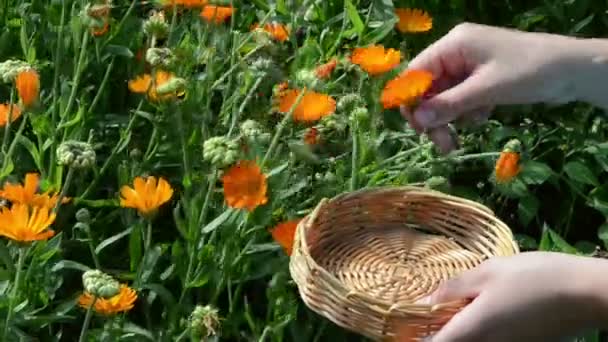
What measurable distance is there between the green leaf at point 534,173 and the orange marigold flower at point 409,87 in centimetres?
36

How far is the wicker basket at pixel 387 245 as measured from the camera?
122 centimetres

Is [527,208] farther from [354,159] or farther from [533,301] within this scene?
[533,301]

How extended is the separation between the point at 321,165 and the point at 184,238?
228 millimetres

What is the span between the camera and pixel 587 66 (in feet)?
4.54

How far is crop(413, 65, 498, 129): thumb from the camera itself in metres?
1.30

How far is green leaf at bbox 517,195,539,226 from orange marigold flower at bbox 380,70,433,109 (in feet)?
1.30

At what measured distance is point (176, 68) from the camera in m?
1.53

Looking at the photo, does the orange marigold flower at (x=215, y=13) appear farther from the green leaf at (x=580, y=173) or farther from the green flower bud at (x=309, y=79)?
the green leaf at (x=580, y=173)

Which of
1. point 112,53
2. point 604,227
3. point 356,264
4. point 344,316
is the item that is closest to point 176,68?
point 112,53

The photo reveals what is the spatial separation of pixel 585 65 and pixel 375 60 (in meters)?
0.26

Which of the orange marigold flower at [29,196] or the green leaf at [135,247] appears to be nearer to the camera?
the orange marigold flower at [29,196]

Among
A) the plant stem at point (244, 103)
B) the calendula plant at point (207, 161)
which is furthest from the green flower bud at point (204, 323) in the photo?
the plant stem at point (244, 103)

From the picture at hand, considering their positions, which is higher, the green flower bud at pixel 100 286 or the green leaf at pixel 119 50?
the green flower bud at pixel 100 286

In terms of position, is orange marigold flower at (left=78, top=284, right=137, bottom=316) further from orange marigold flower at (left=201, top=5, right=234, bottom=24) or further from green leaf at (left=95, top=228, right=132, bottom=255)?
orange marigold flower at (left=201, top=5, right=234, bottom=24)
